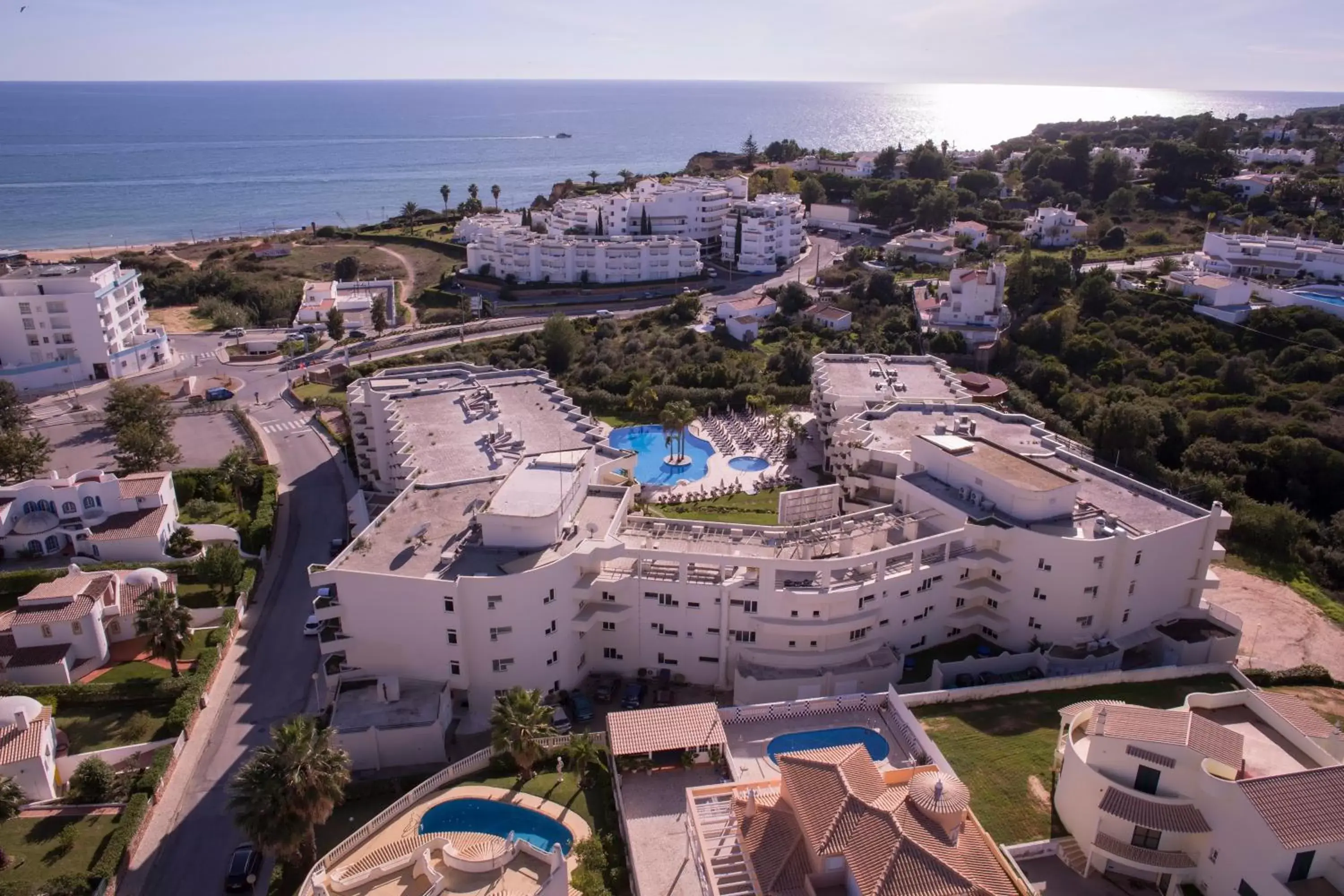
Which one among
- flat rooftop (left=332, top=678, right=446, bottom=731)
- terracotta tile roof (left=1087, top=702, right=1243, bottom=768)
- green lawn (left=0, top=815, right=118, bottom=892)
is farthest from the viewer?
flat rooftop (left=332, top=678, right=446, bottom=731)

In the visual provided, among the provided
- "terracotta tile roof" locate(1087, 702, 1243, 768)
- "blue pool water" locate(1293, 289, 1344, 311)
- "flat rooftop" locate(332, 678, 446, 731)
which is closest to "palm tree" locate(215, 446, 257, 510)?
"flat rooftop" locate(332, 678, 446, 731)

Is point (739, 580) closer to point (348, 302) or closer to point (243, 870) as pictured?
point (243, 870)

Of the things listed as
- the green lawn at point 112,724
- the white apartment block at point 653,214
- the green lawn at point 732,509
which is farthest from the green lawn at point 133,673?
the white apartment block at point 653,214

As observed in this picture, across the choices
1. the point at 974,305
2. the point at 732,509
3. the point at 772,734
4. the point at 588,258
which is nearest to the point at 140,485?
the point at 732,509

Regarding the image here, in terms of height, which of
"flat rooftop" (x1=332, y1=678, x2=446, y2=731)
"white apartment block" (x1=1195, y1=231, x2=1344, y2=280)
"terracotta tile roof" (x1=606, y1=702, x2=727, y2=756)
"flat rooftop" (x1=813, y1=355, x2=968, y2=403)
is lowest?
"flat rooftop" (x1=332, y1=678, x2=446, y2=731)

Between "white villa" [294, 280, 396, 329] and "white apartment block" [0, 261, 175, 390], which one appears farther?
"white villa" [294, 280, 396, 329]

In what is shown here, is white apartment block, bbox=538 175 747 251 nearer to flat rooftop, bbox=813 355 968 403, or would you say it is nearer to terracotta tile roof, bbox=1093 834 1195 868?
flat rooftop, bbox=813 355 968 403
